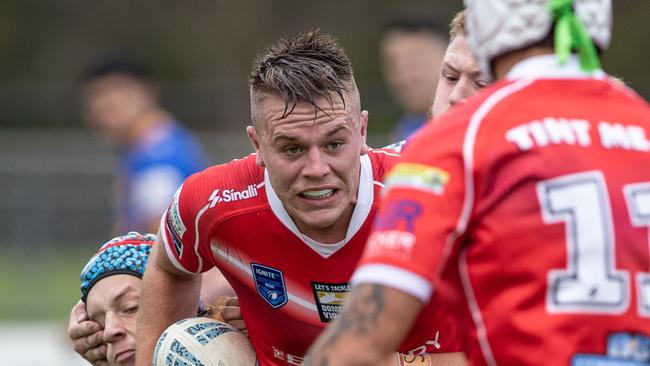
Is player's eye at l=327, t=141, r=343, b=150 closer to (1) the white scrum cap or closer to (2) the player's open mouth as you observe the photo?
(2) the player's open mouth

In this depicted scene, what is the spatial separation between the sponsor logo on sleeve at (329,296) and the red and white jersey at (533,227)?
64.0 inches

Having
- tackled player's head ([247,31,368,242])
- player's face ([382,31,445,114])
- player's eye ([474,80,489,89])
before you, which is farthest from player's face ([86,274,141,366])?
player's face ([382,31,445,114])

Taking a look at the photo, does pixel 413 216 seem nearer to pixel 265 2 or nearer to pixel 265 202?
pixel 265 202

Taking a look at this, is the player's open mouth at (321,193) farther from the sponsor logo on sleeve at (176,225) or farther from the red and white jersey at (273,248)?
the sponsor logo on sleeve at (176,225)

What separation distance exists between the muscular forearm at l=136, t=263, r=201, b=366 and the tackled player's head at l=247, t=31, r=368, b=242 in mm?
728

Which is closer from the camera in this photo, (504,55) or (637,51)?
(504,55)

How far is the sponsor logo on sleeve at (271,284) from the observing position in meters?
4.61

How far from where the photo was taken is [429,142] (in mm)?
2908

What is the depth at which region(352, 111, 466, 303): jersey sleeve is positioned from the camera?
2830mm

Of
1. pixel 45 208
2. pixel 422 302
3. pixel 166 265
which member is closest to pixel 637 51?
pixel 45 208

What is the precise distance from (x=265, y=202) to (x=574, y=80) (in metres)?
1.75

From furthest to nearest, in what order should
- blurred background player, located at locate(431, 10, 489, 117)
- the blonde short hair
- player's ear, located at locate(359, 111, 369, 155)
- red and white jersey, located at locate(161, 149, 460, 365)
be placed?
1. the blonde short hair
2. blurred background player, located at locate(431, 10, 489, 117)
3. red and white jersey, located at locate(161, 149, 460, 365)
4. player's ear, located at locate(359, 111, 369, 155)

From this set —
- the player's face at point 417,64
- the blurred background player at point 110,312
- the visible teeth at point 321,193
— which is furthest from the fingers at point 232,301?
the player's face at point 417,64

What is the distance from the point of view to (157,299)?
491 centimetres
